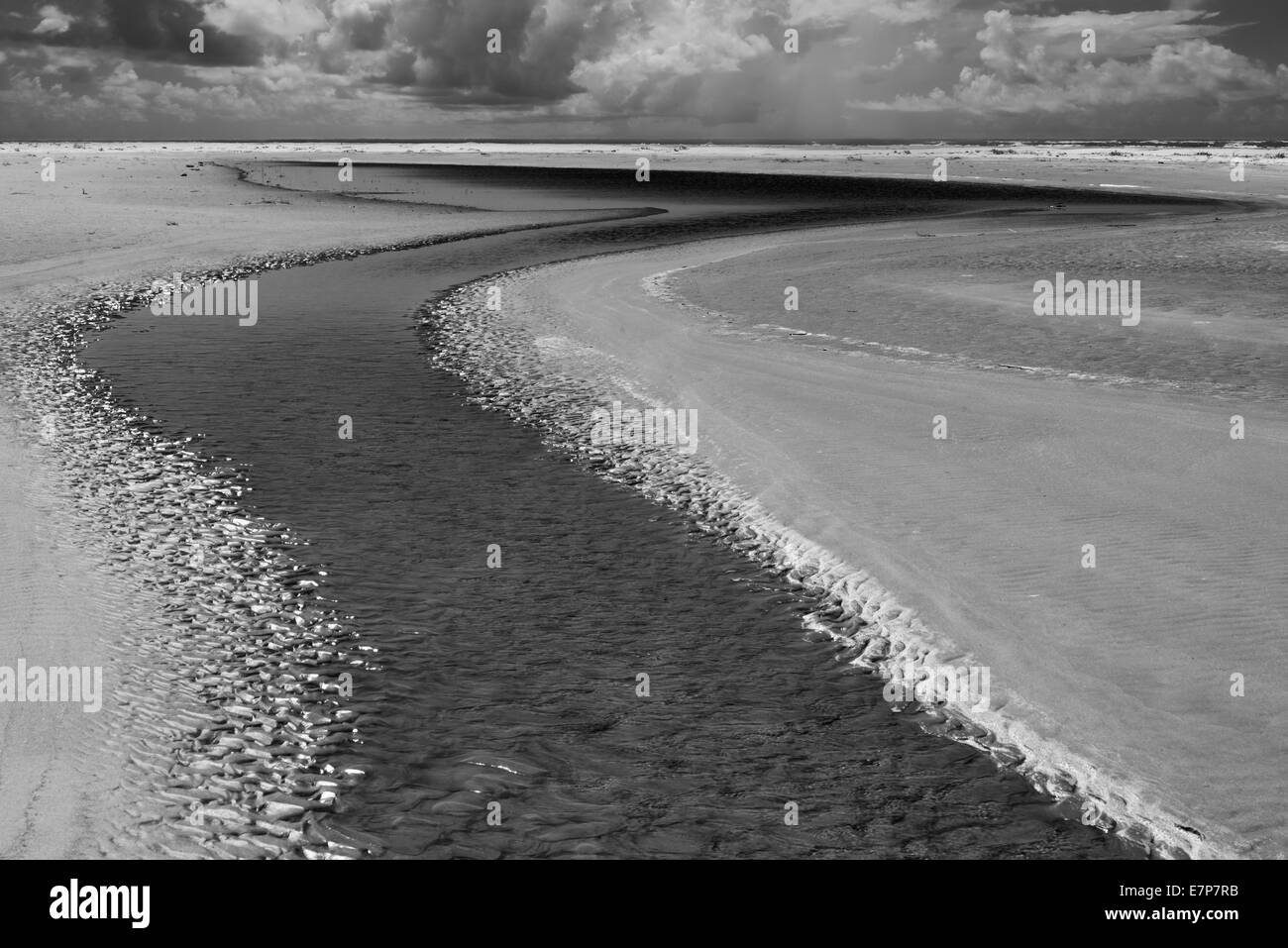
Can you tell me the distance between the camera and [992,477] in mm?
11609

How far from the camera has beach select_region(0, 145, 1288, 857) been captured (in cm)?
679

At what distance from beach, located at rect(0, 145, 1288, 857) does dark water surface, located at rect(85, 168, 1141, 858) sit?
2.49 feet

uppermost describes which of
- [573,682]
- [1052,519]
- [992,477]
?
[992,477]

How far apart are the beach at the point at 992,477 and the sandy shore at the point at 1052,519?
0.09 feet

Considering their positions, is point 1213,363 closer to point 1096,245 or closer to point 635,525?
point 635,525

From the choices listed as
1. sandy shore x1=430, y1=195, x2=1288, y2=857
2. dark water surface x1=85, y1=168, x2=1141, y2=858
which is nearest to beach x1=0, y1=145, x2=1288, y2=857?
sandy shore x1=430, y1=195, x2=1288, y2=857

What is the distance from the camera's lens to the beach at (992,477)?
6793 mm

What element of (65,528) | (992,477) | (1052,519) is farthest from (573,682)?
(992,477)

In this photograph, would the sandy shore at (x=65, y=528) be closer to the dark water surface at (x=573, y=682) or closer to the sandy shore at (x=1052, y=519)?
the dark water surface at (x=573, y=682)

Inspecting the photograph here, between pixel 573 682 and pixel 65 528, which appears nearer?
pixel 573 682

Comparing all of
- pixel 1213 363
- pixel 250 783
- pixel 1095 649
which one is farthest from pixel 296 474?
pixel 1213 363

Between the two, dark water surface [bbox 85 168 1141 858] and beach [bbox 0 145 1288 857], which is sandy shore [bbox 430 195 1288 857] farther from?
dark water surface [bbox 85 168 1141 858]

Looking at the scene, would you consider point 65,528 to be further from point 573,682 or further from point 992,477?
point 992,477

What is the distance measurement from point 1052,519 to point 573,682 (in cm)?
503
